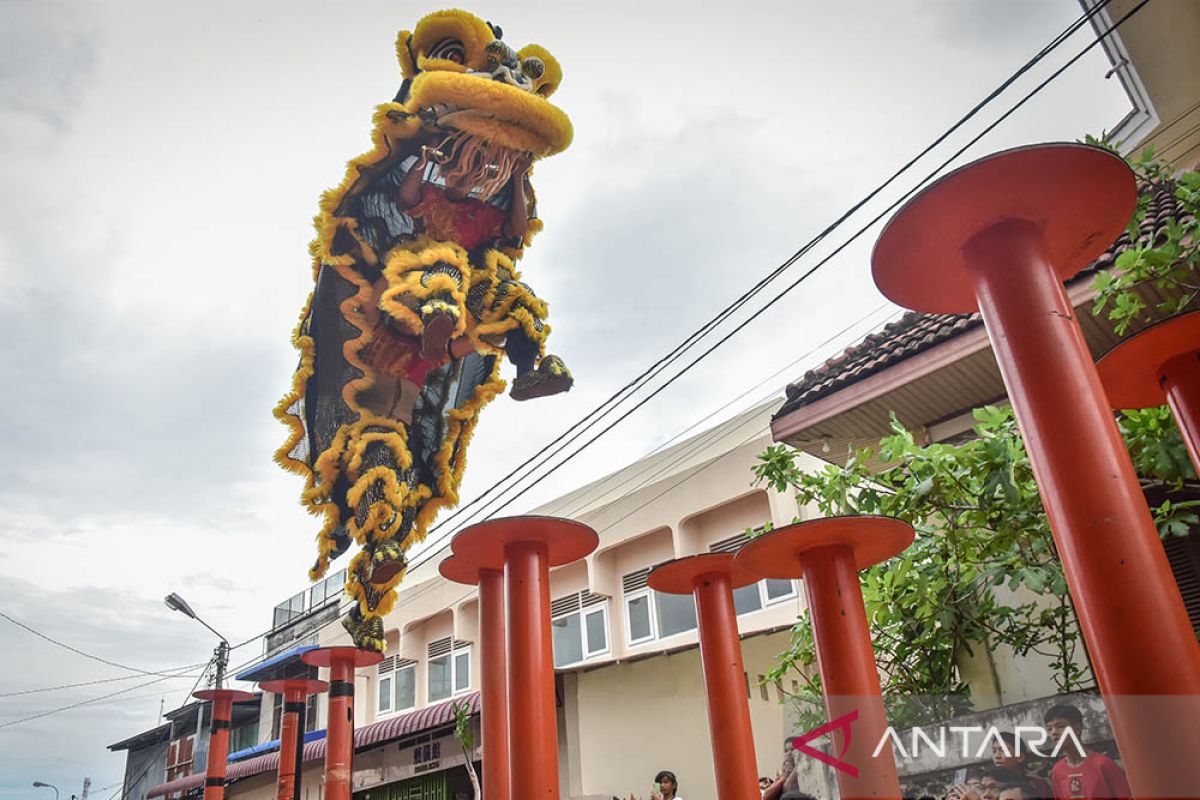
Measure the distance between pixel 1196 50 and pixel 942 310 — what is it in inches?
274

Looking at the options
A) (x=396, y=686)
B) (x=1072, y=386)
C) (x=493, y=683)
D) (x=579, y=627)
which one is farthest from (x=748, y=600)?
(x=1072, y=386)

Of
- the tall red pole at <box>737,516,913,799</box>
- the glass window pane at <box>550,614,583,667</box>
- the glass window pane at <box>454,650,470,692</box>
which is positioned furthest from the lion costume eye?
the glass window pane at <box>454,650,470,692</box>

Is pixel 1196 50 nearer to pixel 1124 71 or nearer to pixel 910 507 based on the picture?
pixel 1124 71

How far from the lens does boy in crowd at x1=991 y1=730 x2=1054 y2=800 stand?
3.82m

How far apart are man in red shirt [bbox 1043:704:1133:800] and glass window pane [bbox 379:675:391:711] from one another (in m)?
14.6

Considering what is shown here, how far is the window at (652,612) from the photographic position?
12188 millimetres

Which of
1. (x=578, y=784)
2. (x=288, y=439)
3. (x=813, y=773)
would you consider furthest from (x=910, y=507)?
(x=578, y=784)

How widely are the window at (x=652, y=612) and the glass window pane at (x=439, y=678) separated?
14.6 ft

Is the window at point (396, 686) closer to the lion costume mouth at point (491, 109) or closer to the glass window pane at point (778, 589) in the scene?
the glass window pane at point (778, 589)

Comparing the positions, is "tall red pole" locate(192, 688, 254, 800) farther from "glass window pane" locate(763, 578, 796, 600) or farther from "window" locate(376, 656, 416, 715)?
"glass window pane" locate(763, 578, 796, 600)

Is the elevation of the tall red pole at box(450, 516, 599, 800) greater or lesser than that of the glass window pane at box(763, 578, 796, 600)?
lesser

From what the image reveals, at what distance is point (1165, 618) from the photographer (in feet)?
7.29

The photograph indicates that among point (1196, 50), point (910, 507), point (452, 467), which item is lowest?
point (910, 507)

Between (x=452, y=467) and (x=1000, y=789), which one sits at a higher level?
(x=452, y=467)
